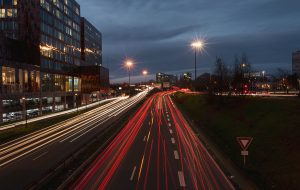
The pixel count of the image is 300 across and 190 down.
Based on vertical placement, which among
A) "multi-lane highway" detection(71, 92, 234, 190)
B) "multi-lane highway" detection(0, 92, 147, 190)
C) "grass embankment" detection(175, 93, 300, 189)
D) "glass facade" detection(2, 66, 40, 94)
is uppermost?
→ "glass facade" detection(2, 66, 40, 94)

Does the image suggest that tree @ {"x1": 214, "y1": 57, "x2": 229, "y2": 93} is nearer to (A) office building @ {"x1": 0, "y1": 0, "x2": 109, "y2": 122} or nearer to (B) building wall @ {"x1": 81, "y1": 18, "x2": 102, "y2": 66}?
(A) office building @ {"x1": 0, "y1": 0, "x2": 109, "y2": 122}

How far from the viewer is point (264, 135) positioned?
95.8 ft

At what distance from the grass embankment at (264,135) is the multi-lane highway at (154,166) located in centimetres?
217

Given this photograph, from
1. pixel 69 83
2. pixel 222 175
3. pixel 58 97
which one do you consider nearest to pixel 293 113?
pixel 222 175

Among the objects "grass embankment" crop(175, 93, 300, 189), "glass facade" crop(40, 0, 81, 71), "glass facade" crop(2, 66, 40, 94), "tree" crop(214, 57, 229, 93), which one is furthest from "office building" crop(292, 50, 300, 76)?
"grass embankment" crop(175, 93, 300, 189)

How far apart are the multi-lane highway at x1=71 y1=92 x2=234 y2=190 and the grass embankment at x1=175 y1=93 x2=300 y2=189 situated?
217 centimetres

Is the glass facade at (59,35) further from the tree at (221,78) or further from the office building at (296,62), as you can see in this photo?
the office building at (296,62)

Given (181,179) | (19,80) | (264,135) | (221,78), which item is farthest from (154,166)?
(19,80)

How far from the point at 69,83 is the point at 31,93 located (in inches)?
1209

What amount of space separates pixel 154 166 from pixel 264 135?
34.1 feet

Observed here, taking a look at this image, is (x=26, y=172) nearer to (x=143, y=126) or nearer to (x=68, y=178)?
(x=68, y=178)

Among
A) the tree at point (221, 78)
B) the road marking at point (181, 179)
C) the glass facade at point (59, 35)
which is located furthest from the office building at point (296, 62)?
the road marking at point (181, 179)

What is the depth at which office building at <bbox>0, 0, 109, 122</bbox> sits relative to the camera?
70.6 m

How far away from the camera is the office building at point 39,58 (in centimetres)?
7062
